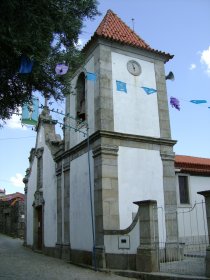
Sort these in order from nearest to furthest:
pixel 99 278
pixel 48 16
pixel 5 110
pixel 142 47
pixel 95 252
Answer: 1. pixel 48 16
2. pixel 5 110
3. pixel 99 278
4. pixel 95 252
5. pixel 142 47

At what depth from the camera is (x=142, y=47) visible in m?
15.6

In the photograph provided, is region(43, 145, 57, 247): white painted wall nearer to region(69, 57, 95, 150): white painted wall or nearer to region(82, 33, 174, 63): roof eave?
region(69, 57, 95, 150): white painted wall

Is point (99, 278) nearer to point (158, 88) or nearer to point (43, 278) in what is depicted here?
point (43, 278)

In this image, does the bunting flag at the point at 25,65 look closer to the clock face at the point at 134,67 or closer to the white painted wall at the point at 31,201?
the clock face at the point at 134,67

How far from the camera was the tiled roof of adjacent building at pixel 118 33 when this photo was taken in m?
15.0

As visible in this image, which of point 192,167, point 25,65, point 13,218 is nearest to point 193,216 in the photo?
point 192,167

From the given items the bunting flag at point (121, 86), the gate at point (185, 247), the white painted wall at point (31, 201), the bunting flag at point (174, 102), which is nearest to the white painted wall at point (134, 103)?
the bunting flag at point (121, 86)

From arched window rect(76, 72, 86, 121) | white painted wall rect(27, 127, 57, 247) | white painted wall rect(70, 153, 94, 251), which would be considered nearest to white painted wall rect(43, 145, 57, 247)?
white painted wall rect(27, 127, 57, 247)

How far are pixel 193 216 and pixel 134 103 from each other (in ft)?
17.8

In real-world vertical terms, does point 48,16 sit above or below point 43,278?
above

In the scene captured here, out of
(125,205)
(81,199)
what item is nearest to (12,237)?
(81,199)

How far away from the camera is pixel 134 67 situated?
15.5 metres

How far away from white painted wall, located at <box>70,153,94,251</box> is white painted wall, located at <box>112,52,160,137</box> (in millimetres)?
2072

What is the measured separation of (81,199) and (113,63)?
5498 mm
